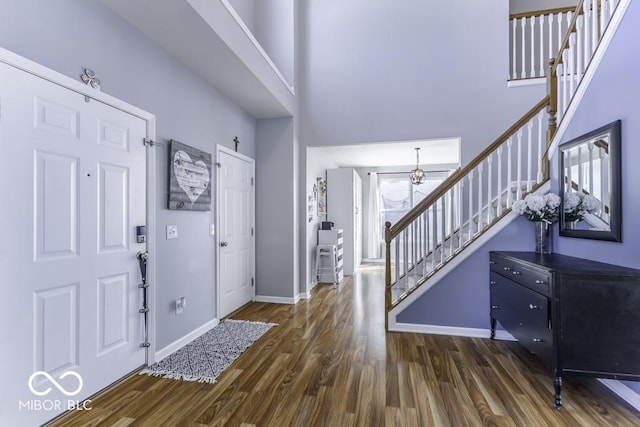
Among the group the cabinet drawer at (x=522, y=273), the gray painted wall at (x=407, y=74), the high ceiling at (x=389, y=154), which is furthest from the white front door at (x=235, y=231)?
the cabinet drawer at (x=522, y=273)

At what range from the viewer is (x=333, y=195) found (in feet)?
20.9

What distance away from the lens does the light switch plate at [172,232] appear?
8.53 ft

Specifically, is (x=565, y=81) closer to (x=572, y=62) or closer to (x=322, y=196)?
(x=572, y=62)

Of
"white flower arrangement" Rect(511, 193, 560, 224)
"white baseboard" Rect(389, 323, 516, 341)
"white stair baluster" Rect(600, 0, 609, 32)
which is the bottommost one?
"white baseboard" Rect(389, 323, 516, 341)

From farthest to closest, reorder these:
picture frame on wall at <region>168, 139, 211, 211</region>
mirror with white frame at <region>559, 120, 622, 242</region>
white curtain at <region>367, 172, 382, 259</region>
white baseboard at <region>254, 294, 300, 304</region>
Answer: white curtain at <region>367, 172, 382, 259</region>, white baseboard at <region>254, 294, 300, 304</region>, picture frame on wall at <region>168, 139, 211, 211</region>, mirror with white frame at <region>559, 120, 622, 242</region>

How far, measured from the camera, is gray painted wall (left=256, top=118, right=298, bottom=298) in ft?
13.8

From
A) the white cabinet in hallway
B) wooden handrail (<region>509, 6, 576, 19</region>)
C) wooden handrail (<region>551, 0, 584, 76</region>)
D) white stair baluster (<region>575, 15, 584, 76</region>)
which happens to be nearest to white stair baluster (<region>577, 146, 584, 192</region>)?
white stair baluster (<region>575, 15, 584, 76</region>)

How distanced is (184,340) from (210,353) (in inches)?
14.3

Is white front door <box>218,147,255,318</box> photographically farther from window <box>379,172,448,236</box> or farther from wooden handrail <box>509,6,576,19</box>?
window <box>379,172,448,236</box>

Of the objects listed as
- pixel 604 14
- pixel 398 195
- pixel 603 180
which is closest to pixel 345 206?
pixel 398 195

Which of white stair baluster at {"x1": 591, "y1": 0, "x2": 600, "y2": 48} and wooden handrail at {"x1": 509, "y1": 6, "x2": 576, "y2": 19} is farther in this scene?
wooden handrail at {"x1": 509, "y1": 6, "x2": 576, "y2": 19}

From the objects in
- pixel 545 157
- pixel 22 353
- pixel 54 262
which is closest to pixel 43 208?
pixel 54 262

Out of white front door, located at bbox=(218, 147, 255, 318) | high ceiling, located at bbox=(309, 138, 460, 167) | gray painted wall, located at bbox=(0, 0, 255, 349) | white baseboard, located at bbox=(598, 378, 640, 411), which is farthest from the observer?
high ceiling, located at bbox=(309, 138, 460, 167)

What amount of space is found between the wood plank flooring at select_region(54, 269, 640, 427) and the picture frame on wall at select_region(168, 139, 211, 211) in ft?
4.77
